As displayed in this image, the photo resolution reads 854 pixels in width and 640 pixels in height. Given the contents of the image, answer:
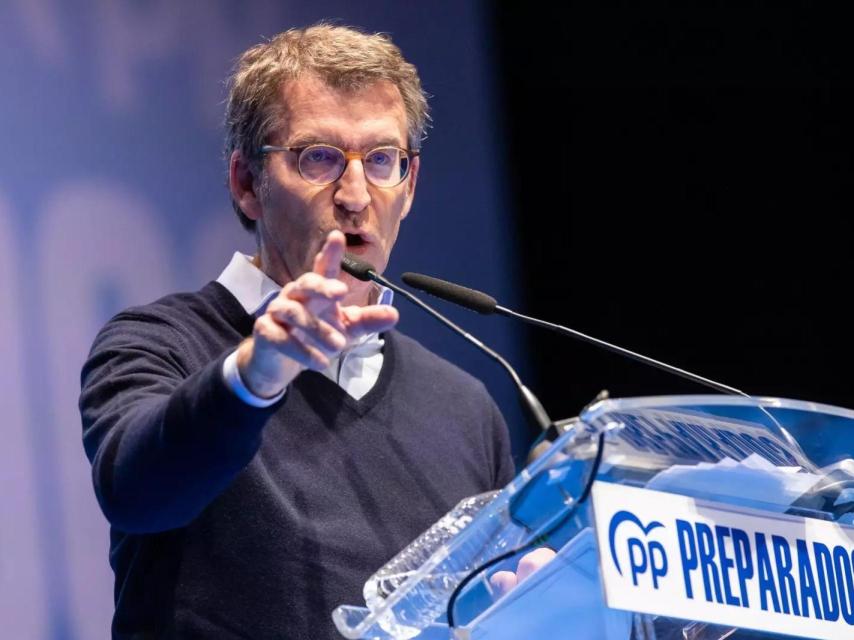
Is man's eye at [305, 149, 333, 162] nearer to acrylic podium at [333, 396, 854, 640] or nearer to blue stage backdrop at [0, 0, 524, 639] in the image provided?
blue stage backdrop at [0, 0, 524, 639]

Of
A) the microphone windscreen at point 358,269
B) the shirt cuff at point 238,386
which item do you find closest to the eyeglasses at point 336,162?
the microphone windscreen at point 358,269

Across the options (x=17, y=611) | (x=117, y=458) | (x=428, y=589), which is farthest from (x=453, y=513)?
(x=17, y=611)

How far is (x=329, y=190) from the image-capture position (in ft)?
6.41

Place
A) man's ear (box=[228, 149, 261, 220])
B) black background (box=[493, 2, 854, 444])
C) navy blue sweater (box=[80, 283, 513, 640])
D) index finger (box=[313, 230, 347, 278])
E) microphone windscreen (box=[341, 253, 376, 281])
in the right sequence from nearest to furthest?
1. index finger (box=[313, 230, 347, 278])
2. navy blue sweater (box=[80, 283, 513, 640])
3. microphone windscreen (box=[341, 253, 376, 281])
4. man's ear (box=[228, 149, 261, 220])
5. black background (box=[493, 2, 854, 444])

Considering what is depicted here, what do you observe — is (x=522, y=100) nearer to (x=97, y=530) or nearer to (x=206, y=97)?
(x=206, y=97)

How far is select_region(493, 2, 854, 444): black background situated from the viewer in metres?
3.21

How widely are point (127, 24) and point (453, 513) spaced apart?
5.94ft

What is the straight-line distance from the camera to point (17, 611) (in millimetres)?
2400

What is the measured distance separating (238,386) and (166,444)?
0.44 ft

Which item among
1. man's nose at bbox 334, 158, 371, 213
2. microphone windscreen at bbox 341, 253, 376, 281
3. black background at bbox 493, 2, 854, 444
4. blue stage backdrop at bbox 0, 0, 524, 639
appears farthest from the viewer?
black background at bbox 493, 2, 854, 444

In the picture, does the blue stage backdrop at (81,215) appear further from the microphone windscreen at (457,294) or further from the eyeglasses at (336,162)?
the microphone windscreen at (457,294)

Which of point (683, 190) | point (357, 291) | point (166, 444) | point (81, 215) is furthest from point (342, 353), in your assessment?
point (683, 190)

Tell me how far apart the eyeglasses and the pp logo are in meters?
1.05

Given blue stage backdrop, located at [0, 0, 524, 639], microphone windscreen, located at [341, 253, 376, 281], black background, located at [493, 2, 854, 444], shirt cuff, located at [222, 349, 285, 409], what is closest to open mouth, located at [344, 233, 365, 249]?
microphone windscreen, located at [341, 253, 376, 281]
